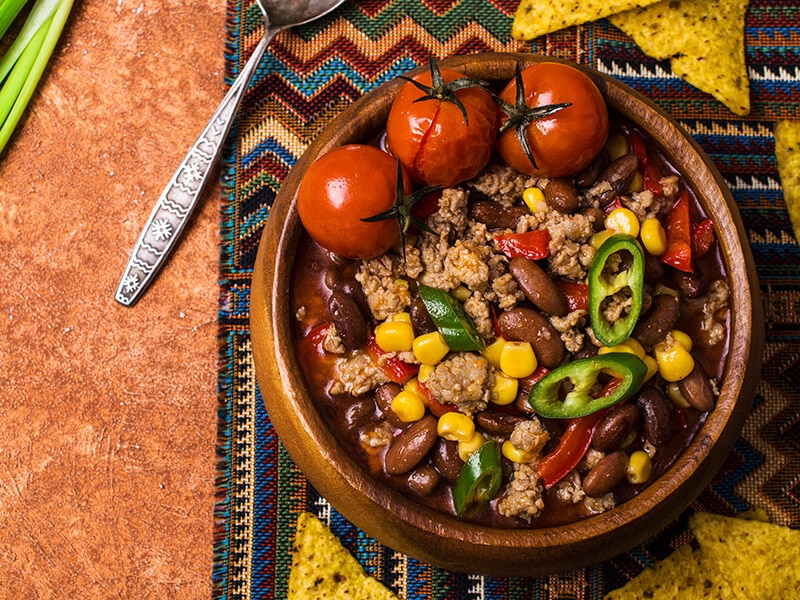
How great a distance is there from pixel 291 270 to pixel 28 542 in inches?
54.0

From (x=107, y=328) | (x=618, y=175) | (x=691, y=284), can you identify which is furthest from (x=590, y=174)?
(x=107, y=328)

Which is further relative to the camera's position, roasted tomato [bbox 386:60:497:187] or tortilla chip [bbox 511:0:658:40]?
tortilla chip [bbox 511:0:658:40]

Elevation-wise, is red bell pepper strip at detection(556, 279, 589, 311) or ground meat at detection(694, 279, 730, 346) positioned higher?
red bell pepper strip at detection(556, 279, 589, 311)

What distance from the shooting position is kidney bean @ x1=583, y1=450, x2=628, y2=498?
201 cm

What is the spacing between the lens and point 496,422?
2020 millimetres

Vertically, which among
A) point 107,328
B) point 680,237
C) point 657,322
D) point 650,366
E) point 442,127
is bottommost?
point 107,328

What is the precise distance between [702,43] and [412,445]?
5.44 ft

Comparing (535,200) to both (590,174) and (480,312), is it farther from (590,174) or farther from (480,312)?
(480,312)

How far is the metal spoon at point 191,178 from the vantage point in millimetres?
2604

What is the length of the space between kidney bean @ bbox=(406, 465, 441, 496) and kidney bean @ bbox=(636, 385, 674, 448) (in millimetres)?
552

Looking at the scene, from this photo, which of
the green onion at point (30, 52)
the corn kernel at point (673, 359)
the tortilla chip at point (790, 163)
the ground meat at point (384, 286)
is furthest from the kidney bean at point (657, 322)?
the green onion at point (30, 52)

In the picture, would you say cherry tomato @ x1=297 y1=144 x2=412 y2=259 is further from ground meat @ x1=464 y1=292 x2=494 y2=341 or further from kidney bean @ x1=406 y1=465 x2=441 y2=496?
kidney bean @ x1=406 y1=465 x2=441 y2=496

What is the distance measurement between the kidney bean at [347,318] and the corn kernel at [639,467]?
77 centimetres

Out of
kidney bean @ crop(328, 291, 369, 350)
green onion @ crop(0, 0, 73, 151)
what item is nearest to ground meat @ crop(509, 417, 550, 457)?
kidney bean @ crop(328, 291, 369, 350)
